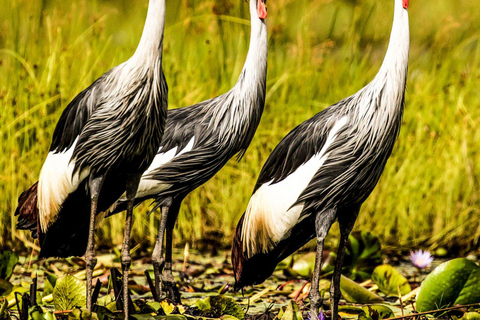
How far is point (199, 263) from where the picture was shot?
5453 millimetres

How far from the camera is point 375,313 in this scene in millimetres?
3744

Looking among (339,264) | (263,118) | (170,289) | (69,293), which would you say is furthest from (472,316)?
(263,118)

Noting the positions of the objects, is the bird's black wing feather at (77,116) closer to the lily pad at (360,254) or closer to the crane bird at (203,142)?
the crane bird at (203,142)

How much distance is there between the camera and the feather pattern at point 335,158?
3.49m

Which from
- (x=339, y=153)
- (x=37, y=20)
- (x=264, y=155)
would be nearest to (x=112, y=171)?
(x=339, y=153)

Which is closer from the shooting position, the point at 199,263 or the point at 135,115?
the point at 135,115

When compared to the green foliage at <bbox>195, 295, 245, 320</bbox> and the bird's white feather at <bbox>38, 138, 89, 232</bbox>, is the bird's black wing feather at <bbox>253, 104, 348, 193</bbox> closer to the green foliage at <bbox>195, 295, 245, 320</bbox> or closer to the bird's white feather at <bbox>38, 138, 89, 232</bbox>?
the green foliage at <bbox>195, 295, 245, 320</bbox>

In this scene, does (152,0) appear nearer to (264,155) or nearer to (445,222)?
(264,155)

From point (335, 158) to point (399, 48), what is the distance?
592 millimetres

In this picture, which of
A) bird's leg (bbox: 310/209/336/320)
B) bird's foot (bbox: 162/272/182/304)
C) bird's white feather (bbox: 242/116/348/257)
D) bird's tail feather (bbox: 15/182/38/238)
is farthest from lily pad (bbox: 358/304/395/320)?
bird's tail feather (bbox: 15/182/38/238)

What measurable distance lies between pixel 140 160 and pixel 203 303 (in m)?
0.90

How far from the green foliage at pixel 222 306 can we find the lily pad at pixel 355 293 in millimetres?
781

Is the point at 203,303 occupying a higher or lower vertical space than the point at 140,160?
lower

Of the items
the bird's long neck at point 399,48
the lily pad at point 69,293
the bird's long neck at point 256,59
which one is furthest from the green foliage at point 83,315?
the bird's long neck at point 399,48
